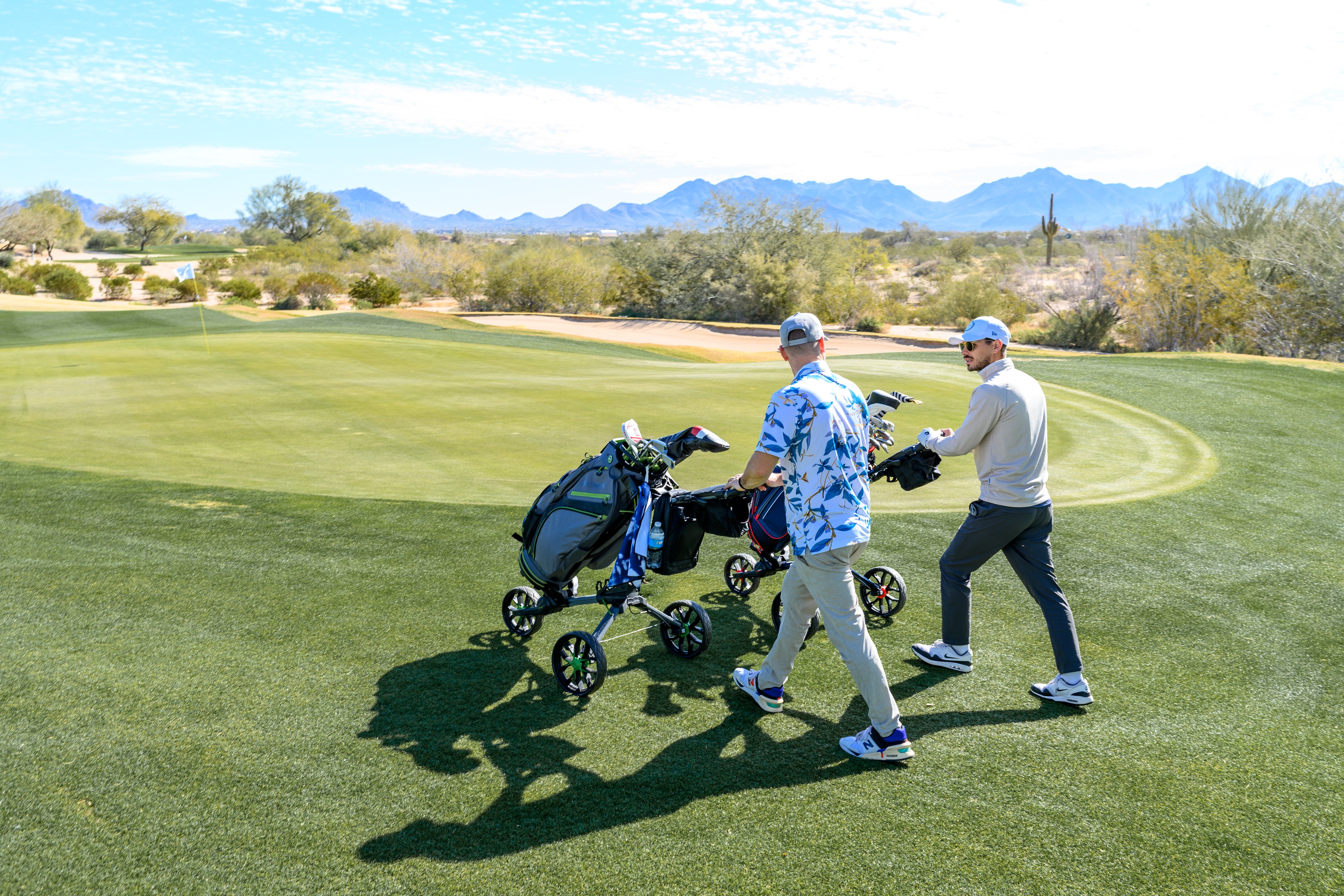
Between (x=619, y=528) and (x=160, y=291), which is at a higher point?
(x=160, y=291)

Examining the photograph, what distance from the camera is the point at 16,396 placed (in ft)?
46.7

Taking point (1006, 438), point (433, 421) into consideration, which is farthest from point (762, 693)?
point (433, 421)

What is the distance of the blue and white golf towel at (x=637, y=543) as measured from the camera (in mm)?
4980

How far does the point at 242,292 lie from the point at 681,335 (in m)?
25.7

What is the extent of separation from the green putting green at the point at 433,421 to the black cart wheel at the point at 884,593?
9.10ft

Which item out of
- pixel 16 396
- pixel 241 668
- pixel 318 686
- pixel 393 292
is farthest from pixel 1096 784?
pixel 393 292

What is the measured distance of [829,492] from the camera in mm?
4277

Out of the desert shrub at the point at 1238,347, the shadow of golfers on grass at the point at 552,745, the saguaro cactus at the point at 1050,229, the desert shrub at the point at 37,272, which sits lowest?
the shadow of golfers on grass at the point at 552,745

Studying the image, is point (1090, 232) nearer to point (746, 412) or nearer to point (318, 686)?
point (746, 412)

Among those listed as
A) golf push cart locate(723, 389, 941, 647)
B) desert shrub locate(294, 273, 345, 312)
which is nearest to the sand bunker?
desert shrub locate(294, 273, 345, 312)

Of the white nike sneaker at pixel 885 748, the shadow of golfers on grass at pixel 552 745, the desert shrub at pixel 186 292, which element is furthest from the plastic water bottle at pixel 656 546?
the desert shrub at pixel 186 292

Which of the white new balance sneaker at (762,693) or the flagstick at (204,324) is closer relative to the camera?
the white new balance sneaker at (762,693)

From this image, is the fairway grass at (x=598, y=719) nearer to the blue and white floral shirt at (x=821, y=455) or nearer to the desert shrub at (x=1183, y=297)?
the blue and white floral shirt at (x=821, y=455)

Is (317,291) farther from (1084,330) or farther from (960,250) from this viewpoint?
(960,250)
